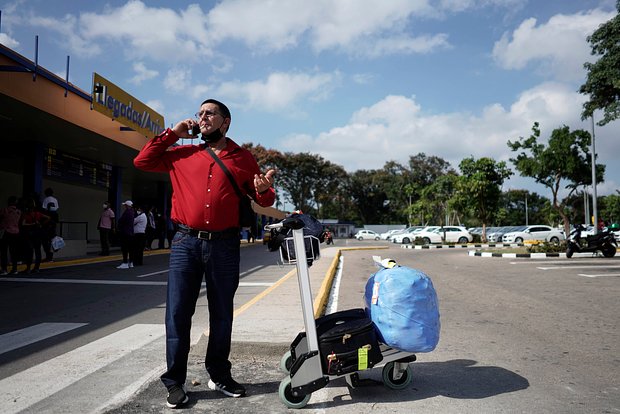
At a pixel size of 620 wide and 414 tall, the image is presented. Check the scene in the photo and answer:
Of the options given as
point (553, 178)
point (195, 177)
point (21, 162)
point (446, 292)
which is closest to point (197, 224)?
point (195, 177)

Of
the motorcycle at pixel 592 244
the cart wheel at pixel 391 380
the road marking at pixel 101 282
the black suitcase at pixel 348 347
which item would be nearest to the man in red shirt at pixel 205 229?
the black suitcase at pixel 348 347

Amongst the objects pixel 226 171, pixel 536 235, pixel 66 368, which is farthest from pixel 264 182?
pixel 536 235

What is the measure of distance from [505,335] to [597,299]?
137 inches

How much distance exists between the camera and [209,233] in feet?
10.0

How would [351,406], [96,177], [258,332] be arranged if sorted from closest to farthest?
[351,406] → [258,332] → [96,177]

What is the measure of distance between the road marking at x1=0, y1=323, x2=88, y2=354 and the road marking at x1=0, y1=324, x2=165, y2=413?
0.59 meters

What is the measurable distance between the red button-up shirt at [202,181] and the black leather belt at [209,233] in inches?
1.0

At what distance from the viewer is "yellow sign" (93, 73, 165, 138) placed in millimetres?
13633

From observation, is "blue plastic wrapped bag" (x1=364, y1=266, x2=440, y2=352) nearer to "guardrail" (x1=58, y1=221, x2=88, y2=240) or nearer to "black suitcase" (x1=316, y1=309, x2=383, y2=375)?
"black suitcase" (x1=316, y1=309, x2=383, y2=375)

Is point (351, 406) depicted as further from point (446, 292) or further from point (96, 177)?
point (96, 177)

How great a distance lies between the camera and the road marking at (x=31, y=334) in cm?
443

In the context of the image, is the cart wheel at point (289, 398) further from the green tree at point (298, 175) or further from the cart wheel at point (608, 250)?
the green tree at point (298, 175)

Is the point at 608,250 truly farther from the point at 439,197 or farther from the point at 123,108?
the point at 439,197

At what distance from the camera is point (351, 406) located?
2.99 meters
